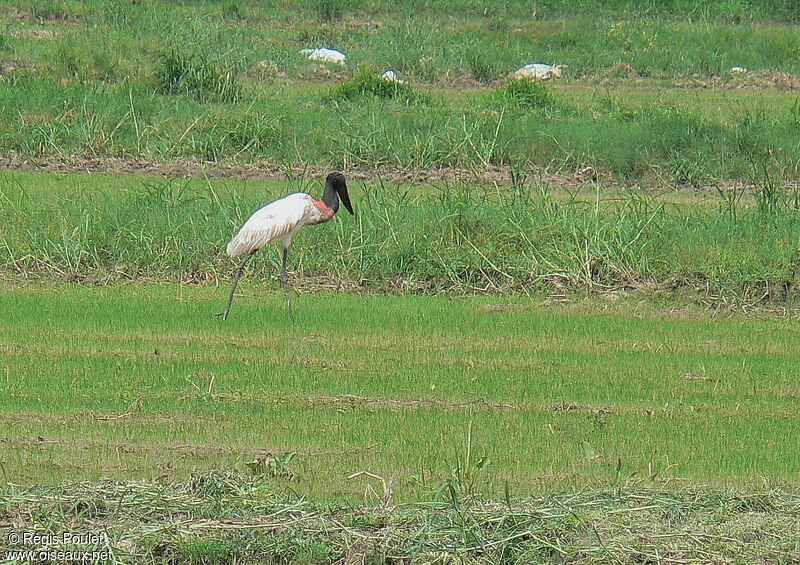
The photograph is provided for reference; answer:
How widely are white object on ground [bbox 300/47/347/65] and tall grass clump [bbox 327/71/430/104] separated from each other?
417cm

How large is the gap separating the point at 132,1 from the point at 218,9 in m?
1.79

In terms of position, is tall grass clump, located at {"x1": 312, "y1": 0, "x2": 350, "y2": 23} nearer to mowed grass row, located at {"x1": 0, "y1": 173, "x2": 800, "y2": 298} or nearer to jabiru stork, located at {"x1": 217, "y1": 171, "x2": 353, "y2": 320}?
mowed grass row, located at {"x1": 0, "y1": 173, "x2": 800, "y2": 298}

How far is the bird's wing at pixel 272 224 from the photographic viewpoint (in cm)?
941

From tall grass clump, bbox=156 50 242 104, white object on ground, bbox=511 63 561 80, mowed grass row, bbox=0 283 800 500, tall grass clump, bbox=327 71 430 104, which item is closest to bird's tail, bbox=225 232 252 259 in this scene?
mowed grass row, bbox=0 283 800 500

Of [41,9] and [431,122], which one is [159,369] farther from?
[41,9]

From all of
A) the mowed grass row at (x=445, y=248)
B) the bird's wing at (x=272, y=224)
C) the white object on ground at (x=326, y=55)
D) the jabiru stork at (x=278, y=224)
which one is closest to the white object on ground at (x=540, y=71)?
the white object on ground at (x=326, y=55)

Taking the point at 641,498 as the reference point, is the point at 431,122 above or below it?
below

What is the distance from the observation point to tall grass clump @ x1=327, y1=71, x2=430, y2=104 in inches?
690

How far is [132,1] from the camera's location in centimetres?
2509

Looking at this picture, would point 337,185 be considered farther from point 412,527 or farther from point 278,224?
point 412,527

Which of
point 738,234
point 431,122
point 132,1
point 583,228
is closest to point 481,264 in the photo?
point 583,228

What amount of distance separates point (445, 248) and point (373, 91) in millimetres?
7149

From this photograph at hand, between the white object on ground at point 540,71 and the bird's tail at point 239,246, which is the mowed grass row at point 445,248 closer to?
the bird's tail at point 239,246

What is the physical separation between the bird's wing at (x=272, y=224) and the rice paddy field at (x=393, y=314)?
1.89 feet
